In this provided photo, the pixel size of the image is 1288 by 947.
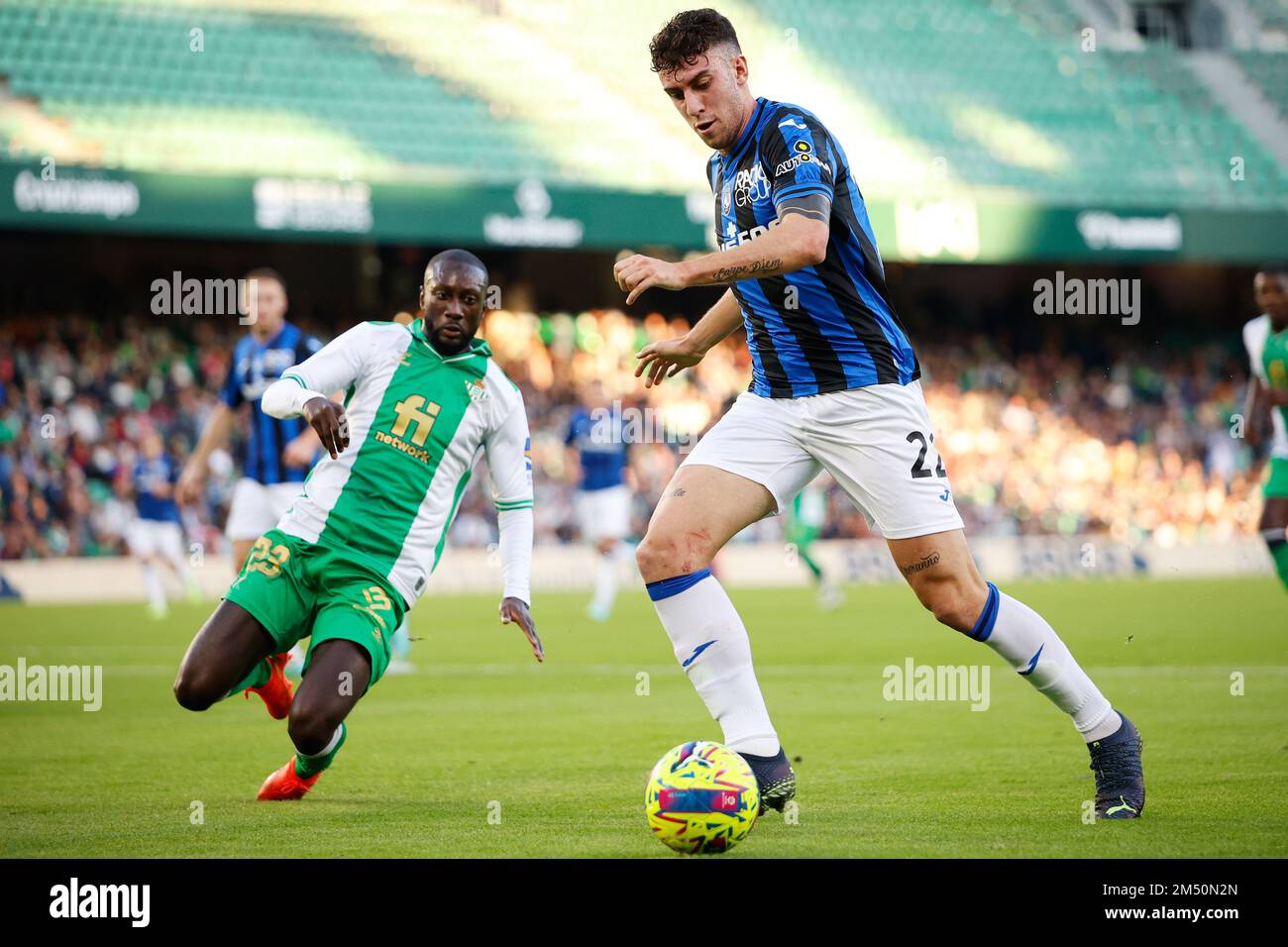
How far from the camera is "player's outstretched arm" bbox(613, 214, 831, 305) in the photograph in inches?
191

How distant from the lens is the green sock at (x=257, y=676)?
6.12m

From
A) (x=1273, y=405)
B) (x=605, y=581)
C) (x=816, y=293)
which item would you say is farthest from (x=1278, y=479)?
(x=605, y=581)

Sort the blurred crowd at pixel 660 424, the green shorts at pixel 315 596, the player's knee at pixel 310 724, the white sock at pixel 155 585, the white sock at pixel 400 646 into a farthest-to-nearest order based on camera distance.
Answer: the blurred crowd at pixel 660 424
the white sock at pixel 155 585
the white sock at pixel 400 646
the green shorts at pixel 315 596
the player's knee at pixel 310 724

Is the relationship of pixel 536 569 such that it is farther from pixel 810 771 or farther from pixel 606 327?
pixel 810 771

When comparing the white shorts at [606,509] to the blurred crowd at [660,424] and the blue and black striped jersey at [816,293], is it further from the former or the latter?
the blue and black striped jersey at [816,293]

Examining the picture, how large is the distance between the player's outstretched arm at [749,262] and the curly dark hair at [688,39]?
30.7 inches

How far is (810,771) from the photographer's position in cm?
698

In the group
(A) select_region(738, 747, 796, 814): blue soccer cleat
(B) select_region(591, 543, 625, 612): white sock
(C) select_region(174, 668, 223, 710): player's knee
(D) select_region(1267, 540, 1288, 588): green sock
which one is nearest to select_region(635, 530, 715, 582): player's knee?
(A) select_region(738, 747, 796, 814): blue soccer cleat

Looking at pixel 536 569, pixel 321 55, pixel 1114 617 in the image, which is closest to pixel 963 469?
pixel 536 569

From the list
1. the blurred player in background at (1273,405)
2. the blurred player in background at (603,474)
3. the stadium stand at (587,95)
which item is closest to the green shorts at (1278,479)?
the blurred player in background at (1273,405)

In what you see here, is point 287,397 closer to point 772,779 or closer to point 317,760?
point 317,760

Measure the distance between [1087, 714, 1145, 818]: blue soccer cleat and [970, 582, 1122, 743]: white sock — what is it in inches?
1.7

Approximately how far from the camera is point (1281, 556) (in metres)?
10.9

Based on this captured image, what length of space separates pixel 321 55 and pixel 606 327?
686cm
